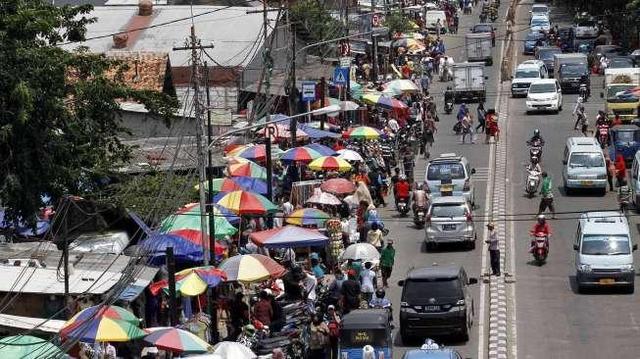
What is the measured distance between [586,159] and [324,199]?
421 inches

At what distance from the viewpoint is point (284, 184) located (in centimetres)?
5091

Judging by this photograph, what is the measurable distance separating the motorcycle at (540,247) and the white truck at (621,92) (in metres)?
23.2

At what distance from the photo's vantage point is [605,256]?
133 ft

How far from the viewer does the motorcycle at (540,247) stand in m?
43.9

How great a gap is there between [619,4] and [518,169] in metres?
39.8

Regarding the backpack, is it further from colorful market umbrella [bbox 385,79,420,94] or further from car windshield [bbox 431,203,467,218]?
colorful market umbrella [bbox 385,79,420,94]

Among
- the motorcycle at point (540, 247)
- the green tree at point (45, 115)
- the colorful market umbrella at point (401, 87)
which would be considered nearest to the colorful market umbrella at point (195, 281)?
the green tree at point (45, 115)

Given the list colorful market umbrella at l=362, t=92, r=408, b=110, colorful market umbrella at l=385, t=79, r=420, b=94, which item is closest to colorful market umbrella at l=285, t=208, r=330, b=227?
colorful market umbrella at l=362, t=92, r=408, b=110

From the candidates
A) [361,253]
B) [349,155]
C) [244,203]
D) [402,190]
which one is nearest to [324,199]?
[244,203]

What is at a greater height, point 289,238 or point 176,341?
point 176,341

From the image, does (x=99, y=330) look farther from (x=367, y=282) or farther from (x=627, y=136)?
(x=627, y=136)

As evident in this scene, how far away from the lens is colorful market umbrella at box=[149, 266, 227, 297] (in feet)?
111

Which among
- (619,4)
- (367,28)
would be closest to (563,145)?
(367,28)

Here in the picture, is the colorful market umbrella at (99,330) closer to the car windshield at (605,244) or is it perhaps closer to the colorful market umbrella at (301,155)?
the car windshield at (605,244)
